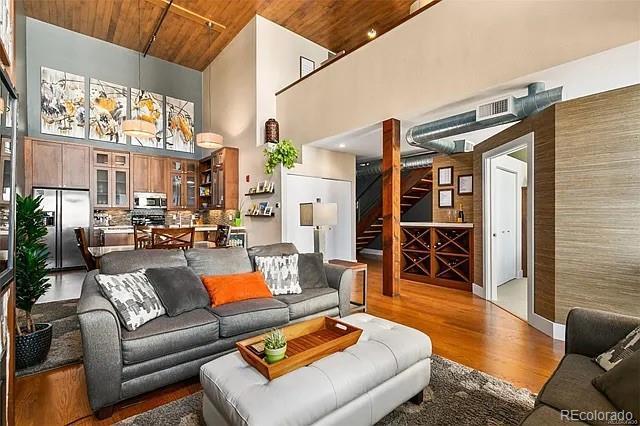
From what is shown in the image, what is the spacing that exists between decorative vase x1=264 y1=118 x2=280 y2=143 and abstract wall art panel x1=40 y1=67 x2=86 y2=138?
12.8 feet

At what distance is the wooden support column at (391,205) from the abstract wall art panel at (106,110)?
232 inches

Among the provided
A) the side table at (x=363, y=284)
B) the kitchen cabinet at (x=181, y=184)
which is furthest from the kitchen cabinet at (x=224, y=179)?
the side table at (x=363, y=284)

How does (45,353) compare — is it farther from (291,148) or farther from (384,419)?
(291,148)

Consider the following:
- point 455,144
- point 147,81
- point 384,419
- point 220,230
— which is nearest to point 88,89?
point 147,81

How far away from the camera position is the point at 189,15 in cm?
582

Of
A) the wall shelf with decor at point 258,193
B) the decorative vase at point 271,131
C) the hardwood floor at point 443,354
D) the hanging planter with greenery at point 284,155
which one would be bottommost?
the hardwood floor at point 443,354

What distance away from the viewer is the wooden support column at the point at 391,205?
14.7 feet

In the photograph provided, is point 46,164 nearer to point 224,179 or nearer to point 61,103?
point 61,103

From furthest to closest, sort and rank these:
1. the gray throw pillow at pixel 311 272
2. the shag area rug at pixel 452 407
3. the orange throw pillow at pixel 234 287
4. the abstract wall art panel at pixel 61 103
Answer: the abstract wall art panel at pixel 61 103 → the gray throw pillow at pixel 311 272 → the orange throw pillow at pixel 234 287 → the shag area rug at pixel 452 407

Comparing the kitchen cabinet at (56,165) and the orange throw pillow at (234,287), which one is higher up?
the kitchen cabinet at (56,165)

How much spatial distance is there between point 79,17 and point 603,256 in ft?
28.5

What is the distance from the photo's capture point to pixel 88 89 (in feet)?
21.7

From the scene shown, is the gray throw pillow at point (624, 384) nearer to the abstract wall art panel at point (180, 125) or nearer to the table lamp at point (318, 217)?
the table lamp at point (318, 217)

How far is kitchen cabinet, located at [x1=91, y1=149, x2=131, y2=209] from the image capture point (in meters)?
6.44
